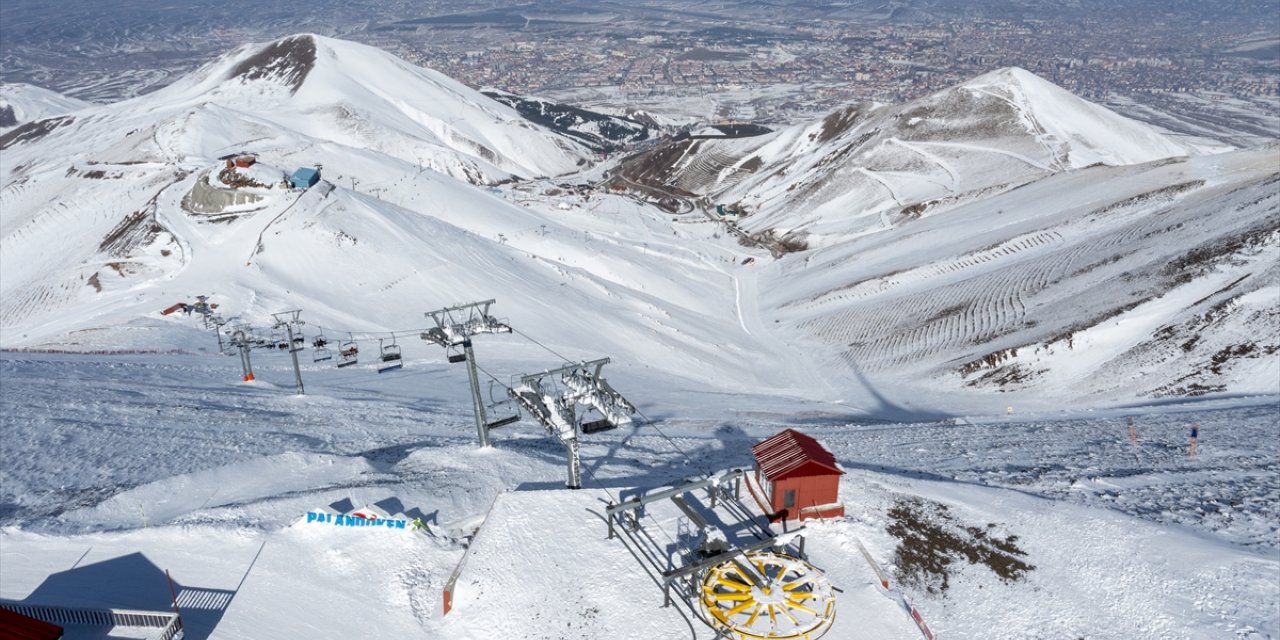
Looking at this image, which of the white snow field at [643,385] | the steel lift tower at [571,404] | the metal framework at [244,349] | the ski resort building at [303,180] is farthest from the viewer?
the ski resort building at [303,180]

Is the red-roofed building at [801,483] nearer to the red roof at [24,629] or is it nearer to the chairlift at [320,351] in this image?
A: the red roof at [24,629]

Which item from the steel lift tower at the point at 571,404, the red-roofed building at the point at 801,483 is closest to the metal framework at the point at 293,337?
the steel lift tower at the point at 571,404

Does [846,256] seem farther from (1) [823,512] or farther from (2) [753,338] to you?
(1) [823,512]

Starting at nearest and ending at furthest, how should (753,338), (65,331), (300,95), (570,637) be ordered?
(570,637), (65,331), (753,338), (300,95)

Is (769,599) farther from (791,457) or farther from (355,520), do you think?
(355,520)

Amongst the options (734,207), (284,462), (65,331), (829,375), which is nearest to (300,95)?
(734,207)

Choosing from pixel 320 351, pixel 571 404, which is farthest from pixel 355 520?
pixel 320 351

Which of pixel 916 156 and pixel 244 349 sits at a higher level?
pixel 916 156
